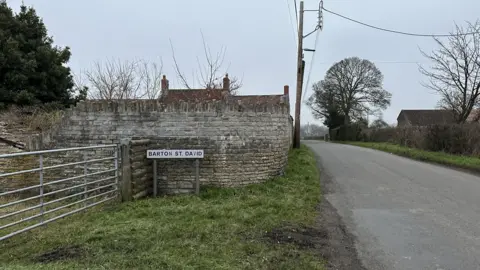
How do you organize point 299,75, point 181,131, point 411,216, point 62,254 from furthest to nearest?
point 299,75, point 181,131, point 411,216, point 62,254

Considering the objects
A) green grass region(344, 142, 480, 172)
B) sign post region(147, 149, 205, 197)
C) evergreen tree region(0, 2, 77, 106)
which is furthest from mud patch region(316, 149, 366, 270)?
evergreen tree region(0, 2, 77, 106)

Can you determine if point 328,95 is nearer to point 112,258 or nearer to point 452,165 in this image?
point 452,165

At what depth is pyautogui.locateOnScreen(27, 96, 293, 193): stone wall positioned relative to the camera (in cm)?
875

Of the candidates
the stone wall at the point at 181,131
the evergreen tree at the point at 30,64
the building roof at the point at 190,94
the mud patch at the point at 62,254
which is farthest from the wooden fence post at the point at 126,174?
the building roof at the point at 190,94

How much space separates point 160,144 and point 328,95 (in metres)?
48.7

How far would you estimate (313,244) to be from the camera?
5.14 meters

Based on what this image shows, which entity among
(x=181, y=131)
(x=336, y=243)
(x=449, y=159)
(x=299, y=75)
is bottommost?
(x=336, y=243)

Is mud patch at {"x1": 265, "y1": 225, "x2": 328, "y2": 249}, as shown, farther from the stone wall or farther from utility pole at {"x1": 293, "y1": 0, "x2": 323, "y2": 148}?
utility pole at {"x1": 293, "y1": 0, "x2": 323, "y2": 148}

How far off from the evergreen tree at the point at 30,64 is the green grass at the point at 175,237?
580 inches

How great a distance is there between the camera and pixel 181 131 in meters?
8.76

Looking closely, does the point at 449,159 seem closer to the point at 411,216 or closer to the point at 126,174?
the point at 411,216

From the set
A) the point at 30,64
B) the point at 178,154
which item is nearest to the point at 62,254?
the point at 178,154

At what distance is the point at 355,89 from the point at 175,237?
5122cm

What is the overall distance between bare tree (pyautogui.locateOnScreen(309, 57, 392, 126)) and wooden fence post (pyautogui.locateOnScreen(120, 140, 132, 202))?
47529 mm
